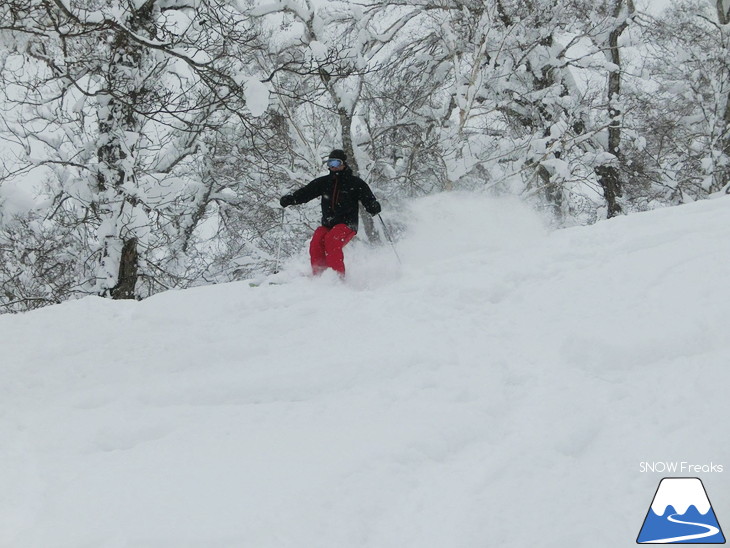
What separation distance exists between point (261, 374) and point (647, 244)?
376cm

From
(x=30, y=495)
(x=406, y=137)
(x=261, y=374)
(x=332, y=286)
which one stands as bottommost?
(x=30, y=495)

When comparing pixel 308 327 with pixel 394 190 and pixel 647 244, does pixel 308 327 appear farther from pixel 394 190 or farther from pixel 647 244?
pixel 394 190

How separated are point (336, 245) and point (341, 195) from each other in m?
0.67

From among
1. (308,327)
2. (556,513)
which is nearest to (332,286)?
(308,327)

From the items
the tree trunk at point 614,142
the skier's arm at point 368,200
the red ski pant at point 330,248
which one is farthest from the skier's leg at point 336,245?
the tree trunk at point 614,142

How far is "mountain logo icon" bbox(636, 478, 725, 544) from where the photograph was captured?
8.99 ft

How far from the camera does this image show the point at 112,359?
16.5 feet

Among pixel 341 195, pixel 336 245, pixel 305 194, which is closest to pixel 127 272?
pixel 305 194

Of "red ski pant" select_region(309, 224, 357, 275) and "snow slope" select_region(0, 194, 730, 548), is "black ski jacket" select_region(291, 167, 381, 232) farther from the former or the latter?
"snow slope" select_region(0, 194, 730, 548)

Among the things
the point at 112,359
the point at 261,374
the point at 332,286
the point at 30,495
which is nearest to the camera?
the point at 30,495

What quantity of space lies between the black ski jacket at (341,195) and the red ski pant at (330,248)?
0.47 ft

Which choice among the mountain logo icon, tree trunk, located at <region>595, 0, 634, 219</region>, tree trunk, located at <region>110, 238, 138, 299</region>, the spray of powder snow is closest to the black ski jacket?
the spray of powder snow

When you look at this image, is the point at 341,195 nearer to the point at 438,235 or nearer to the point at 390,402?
the point at 438,235

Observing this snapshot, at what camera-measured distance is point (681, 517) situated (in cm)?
285
